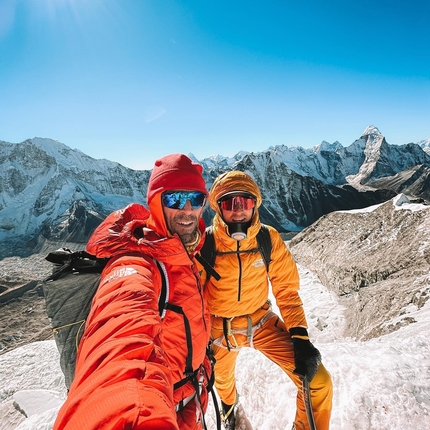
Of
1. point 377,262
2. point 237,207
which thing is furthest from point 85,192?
point 237,207

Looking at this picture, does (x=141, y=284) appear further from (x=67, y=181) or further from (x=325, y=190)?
(x=67, y=181)

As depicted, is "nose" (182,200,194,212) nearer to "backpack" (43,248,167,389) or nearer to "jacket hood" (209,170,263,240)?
"backpack" (43,248,167,389)

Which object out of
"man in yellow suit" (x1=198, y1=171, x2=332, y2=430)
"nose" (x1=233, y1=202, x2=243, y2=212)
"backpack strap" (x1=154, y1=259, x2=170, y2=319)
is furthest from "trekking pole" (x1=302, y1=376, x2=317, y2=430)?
"nose" (x1=233, y1=202, x2=243, y2=212)

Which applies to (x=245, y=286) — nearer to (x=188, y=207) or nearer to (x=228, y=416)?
(x=188, y=207)

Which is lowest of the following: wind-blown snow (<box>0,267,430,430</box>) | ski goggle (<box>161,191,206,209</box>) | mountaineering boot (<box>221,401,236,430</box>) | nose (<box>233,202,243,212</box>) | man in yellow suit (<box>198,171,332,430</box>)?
mountaineering boot (<box>221,401,236,430</box>)

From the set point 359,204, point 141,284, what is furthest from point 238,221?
point 359,204

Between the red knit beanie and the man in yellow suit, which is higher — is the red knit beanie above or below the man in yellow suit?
above
